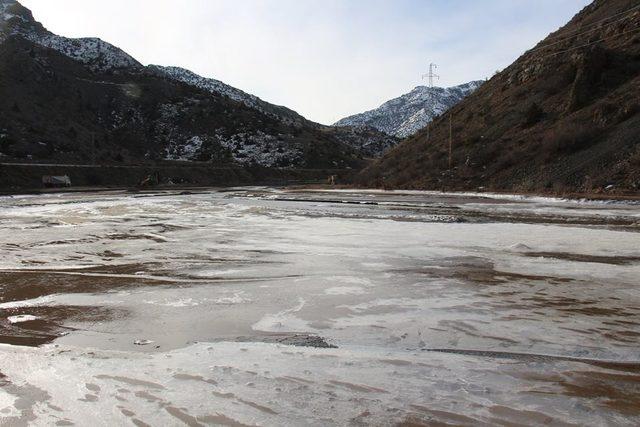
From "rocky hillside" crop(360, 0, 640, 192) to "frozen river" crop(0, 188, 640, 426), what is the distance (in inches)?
785

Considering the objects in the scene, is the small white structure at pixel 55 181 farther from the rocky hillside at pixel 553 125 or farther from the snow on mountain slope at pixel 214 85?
the snow on mountain slope at pixel 214 85

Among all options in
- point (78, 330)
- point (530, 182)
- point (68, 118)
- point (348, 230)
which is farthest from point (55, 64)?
point (78, 330)

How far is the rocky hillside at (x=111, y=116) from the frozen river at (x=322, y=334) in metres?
51.4

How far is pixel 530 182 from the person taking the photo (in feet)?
106

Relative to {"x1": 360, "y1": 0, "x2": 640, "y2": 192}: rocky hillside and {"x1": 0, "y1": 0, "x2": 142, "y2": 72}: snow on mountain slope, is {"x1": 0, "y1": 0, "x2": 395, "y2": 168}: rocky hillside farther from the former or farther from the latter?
{"x1": 360, "y1": 0, "x2": 640, "y2": 192}: rocky hillside

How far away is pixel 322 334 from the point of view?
528cm

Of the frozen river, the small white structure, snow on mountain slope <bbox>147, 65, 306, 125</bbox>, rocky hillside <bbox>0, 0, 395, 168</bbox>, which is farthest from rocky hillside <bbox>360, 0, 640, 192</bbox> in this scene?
snow on mountain slope <bbox>147, 65, 306, 125</bbox>

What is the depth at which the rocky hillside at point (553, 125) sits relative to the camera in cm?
2939

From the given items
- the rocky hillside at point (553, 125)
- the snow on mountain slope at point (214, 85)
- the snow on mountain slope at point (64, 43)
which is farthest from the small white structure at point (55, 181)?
the snow on mountain slope at point (214, 85)

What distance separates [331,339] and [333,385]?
120 cm

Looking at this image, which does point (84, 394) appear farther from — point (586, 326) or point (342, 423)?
point (586, 326)

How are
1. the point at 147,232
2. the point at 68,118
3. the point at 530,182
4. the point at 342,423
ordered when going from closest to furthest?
the point at 342,423 → the point at 147,232 → the point at 530,182 → the point at 68,118

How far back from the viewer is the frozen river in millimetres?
3535

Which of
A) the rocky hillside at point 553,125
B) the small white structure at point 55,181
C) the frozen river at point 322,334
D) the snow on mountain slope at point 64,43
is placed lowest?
the frozen river at point 322,334
